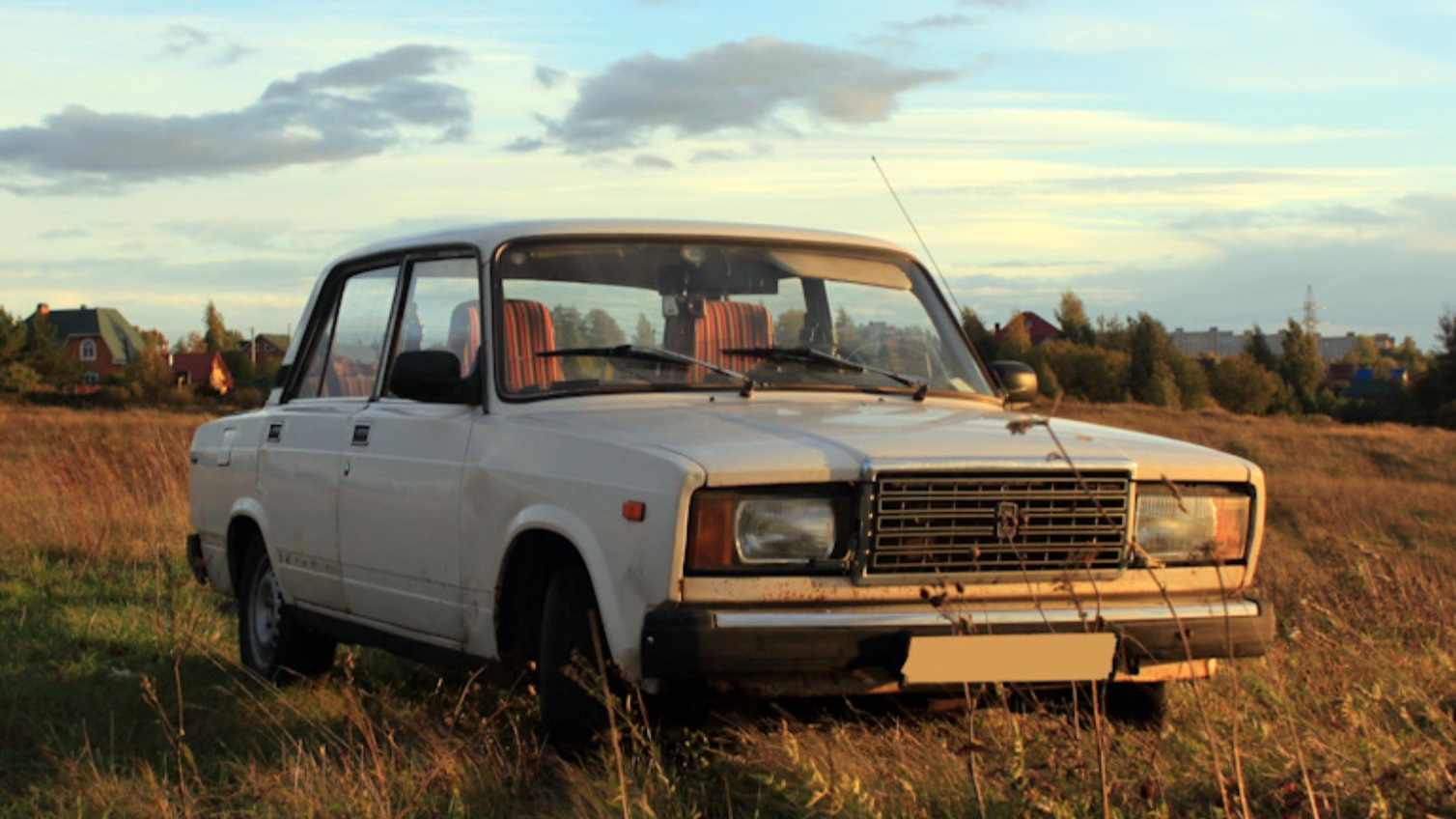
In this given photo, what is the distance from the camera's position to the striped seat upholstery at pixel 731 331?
5.88 meters

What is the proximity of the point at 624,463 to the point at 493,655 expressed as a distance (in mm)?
1001

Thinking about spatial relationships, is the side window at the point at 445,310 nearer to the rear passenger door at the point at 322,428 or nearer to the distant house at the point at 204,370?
the rear passenger door at the point at 322,428

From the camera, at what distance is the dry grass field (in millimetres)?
4352

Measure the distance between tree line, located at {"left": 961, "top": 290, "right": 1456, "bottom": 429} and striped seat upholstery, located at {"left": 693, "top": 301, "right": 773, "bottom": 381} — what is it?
89623mm

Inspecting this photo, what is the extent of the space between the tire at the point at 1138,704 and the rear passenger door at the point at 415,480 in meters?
2.05

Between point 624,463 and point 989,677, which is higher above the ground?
point 624,463

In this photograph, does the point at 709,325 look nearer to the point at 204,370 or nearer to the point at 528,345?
the point at 528,345

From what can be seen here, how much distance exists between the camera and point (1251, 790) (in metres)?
4.55

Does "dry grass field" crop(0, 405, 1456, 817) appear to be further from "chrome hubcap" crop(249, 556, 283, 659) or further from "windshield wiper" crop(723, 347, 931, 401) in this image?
"windshield wiper" crop(723, 347, 931, 401)

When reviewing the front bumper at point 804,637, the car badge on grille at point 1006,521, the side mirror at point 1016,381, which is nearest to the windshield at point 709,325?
the side mirror at point 1016,381

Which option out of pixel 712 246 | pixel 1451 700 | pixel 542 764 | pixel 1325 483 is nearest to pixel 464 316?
pixel 712 246

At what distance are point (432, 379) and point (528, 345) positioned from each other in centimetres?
33

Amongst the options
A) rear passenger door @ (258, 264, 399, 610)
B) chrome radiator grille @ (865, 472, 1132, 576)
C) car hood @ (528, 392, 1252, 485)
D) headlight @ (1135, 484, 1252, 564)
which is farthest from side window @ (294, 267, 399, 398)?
headlight @ (1135, 484, 1252, 564)

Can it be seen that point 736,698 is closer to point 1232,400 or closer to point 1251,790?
point 1251,790
